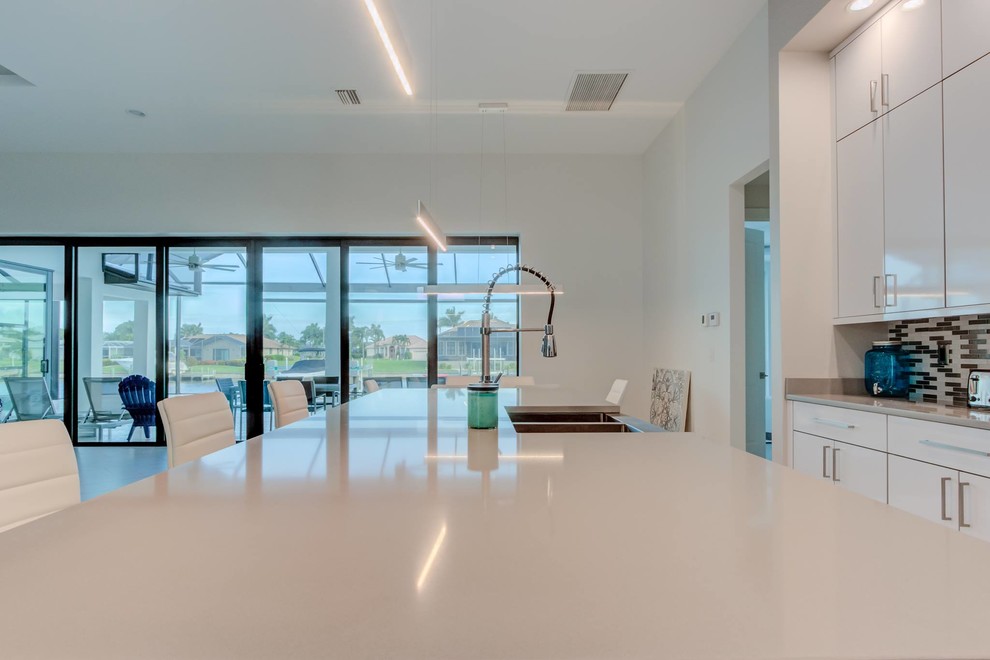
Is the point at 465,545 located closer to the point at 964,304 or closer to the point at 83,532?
the point at 83,532

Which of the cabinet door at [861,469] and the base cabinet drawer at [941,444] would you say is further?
the cabinet door at [861,469]

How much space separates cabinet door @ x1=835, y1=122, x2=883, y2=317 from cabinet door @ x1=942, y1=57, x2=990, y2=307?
38 cm

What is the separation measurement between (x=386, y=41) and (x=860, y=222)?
2482 mm

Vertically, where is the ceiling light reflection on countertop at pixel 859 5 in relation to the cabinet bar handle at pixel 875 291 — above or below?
above

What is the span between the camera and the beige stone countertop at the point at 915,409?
6.09 feet

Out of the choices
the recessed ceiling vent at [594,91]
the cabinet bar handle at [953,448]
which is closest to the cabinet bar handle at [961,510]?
the cabinet bar handle at [953,448]

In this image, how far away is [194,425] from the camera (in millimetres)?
1864

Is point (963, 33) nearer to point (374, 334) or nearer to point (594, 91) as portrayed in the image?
point (594, 91)

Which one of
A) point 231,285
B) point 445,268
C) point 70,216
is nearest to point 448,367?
point 445,268

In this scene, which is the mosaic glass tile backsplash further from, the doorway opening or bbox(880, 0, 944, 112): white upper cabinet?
the doorway opening

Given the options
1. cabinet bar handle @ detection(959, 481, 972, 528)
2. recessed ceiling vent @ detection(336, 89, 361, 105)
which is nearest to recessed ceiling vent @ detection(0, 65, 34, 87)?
recessed ceiling vent @ detection(336, 89, 361, 105)

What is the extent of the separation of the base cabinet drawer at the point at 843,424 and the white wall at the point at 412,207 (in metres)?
2.77

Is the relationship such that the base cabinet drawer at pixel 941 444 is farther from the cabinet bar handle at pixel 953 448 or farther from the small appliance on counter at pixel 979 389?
the small appliance on counter at pixel 979 389

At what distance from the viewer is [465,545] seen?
63cm
